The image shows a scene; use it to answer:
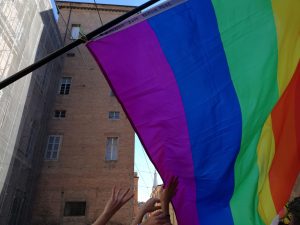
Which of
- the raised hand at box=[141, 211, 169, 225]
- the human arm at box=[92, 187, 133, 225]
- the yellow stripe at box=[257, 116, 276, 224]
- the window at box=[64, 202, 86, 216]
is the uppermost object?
the window at box=[64, 202, 86, 216]

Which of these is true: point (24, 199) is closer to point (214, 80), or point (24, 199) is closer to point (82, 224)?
point (82, 224)

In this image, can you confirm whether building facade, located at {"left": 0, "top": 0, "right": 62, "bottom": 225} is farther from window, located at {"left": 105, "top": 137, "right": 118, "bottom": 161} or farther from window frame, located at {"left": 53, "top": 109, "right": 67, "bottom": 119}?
window, located at {"left": 105, "top": 137, "right": 118, "bottom": 161}

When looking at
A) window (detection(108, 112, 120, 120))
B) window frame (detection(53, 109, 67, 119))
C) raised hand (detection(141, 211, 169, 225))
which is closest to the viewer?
raised hand (detection(141, 211, 169, 225))

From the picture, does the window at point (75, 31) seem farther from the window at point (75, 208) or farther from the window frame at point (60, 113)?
the window at point (75, 208)

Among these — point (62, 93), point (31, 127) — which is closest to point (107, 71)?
point (31, 127)

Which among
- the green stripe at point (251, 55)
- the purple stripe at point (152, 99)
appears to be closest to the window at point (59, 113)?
the purple stripe at point (152, 99)

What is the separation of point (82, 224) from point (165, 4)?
17.1 metres

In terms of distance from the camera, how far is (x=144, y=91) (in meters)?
3.05

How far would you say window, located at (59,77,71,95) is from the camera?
2224 centimetres

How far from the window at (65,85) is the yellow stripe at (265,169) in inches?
805

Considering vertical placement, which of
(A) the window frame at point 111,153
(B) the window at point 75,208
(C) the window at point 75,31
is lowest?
(B) the window at point 75,208

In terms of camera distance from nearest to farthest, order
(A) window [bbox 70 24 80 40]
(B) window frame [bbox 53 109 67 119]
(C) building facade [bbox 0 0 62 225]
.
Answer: (C) building facade [bbox 0 0 62 225] → (B) window frame [bbox 53 109 67 119] → (A) window [bbox 70 24 80 40]

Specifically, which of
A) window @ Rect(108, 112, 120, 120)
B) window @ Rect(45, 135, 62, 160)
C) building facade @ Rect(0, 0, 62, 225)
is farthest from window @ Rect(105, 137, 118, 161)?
building facade @ Rect(0, 0, 62, 225)

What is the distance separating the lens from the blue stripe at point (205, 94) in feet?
9.51
